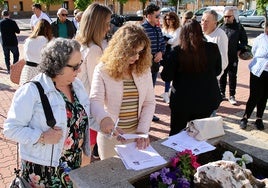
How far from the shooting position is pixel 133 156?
204 centimetres

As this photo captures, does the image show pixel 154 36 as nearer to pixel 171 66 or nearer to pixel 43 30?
pixel 43 30

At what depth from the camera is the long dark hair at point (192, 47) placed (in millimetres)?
2891

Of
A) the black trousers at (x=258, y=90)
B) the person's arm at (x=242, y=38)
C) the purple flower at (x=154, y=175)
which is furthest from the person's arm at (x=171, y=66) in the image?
the person's arm at (x=242, y=38)

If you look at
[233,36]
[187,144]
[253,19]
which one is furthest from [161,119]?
[253,19]

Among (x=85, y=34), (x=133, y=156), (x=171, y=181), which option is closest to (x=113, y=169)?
(x=133, y=156)

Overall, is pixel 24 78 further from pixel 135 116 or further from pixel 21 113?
pixel 21 113

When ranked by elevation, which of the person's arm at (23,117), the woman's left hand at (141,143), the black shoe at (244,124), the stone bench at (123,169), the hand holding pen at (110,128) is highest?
the person's arm at (23,117)

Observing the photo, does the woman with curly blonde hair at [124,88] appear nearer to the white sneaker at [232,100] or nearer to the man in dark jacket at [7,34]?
the white sneaker at [232,100]

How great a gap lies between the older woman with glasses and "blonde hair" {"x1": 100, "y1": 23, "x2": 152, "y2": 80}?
0.34 metres

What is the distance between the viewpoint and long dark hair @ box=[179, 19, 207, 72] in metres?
2.89

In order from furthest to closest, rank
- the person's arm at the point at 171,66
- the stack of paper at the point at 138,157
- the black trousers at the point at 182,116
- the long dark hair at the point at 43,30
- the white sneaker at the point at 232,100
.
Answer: the white sneaker at the point at 232,100 < the long dark hair at the point at 43,30 < the black trousers at the point at 182,116 < the person's arm at the point at 171,66 < the stack of paper at the point at 138,157

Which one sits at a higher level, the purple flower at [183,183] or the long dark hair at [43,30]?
the long dark hair at [43,30]

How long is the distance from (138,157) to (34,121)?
708 mm

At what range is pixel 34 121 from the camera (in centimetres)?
189
